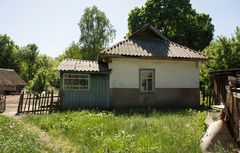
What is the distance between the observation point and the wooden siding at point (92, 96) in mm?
16953

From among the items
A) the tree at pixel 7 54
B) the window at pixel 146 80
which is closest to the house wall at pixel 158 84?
Answer: the window at pixel 146 80

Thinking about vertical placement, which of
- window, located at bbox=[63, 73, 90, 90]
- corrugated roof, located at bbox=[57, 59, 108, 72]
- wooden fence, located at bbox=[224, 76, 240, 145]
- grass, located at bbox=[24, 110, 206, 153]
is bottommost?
grass, located at bbox=[24, 110, 206, 153]

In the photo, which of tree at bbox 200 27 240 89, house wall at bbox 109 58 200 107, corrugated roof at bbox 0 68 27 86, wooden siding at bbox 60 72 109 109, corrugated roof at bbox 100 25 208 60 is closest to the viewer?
wooden siding at bbox 60 72 109 109

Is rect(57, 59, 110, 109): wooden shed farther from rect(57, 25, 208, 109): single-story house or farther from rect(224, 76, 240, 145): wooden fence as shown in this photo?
rect(224, 76, 240, 145): wooden fence

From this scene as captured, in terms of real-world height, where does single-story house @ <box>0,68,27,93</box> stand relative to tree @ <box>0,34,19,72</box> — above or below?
below

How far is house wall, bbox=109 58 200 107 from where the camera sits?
17491 mm

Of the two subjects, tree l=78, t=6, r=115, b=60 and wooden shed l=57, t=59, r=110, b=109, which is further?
tree l=78, t=6, r=115, b=60

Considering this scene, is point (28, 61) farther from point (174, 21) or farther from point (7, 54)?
point (174, 21)

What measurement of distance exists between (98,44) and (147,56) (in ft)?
109

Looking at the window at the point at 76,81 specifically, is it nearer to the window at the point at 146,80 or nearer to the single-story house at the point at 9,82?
the window at the point at 146,80

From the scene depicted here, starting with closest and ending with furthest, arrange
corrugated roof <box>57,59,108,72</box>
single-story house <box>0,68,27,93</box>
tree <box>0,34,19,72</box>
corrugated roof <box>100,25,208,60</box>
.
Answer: corrugated roof <box>57,59,108,72</box> → corrugated roof <box>100,25,208,60</box> → single-story house <box>0,68,27,93</box> → tree <box>0,34,19,72</box>

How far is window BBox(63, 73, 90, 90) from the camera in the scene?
17.1m

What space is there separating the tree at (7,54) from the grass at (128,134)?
57.6 m

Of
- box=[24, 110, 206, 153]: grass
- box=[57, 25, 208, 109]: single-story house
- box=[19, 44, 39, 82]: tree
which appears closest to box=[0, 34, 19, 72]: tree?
box=[19, 44, 39, 82]: tree
